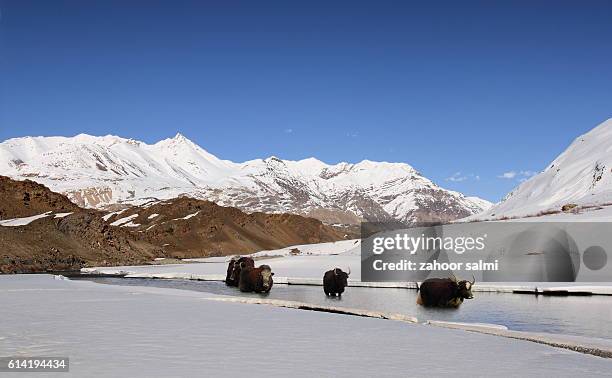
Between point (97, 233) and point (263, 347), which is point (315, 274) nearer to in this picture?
point (263, 347)

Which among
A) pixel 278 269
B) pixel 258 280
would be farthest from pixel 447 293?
pixel 278 269

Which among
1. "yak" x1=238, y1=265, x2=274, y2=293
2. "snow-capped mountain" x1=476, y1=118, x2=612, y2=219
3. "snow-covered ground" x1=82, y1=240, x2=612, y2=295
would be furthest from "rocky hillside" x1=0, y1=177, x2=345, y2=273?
"snow-capped mountain" x1=476, y1=118, x2=612, y2=219

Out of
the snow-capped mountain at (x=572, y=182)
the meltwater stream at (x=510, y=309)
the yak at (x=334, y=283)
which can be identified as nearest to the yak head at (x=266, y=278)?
the meltwater stream at (x=510, y=309)

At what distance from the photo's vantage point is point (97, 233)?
315ft

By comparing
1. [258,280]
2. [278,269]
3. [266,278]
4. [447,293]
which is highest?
[278,269]

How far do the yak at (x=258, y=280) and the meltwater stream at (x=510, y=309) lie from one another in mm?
734

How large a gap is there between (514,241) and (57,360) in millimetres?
48193

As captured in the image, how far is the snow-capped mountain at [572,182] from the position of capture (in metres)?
72.1

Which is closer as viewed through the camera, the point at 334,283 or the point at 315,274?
the point at 334,283

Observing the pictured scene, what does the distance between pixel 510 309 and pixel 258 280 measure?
53.8 ft

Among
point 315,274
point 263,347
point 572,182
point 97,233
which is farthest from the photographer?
point 97,233

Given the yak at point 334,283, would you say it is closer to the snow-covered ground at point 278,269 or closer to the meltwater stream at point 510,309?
the meltwater stream at point 510,309

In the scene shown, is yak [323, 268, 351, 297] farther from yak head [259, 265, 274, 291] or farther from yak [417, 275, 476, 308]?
yak [417, 275, 476, 308]

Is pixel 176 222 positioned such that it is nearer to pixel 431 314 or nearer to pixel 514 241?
pixel 514 241
